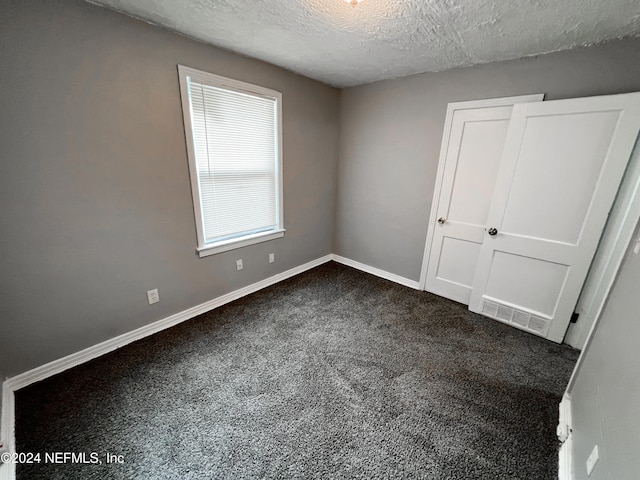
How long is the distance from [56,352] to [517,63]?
4072mm

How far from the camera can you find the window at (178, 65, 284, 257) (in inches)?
81.7

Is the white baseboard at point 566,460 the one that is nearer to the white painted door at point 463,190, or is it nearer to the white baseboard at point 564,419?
the white baseboard at point 564,419

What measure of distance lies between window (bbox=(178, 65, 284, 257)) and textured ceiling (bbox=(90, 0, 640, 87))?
346 mm

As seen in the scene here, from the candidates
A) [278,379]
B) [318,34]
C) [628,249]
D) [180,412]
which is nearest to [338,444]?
[278,379]

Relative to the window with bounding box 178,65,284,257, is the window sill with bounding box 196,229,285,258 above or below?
below

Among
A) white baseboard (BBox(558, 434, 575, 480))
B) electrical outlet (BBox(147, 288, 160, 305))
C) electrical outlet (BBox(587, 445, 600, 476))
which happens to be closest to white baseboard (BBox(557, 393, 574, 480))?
white baseboard (BBox(558, 434, 575, 480))

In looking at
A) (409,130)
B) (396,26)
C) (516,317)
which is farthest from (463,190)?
(396,26)

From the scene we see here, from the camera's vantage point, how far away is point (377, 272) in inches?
133

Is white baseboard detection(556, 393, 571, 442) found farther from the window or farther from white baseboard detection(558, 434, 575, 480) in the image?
the window

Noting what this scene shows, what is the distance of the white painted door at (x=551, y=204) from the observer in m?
1.77

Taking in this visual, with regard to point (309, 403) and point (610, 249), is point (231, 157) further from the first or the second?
point (610, 249)

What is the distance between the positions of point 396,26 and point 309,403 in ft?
8.06

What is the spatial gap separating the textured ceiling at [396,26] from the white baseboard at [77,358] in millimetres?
2232

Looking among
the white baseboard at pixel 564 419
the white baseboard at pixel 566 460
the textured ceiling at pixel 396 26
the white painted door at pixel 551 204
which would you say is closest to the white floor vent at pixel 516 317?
the white painted door at pixel 551 204
